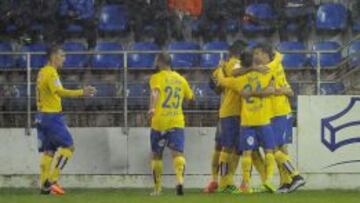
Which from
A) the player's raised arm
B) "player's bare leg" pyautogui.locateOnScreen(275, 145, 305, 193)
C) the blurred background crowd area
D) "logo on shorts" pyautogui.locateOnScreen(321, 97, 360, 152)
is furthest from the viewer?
the blurred background crowd area

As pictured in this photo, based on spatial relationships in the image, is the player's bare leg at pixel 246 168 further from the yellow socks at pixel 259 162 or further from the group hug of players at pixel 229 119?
the yellow socks at pixel 259 162

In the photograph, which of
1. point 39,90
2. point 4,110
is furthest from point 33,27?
point 39,90

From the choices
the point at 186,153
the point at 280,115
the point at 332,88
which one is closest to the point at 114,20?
the point at 186,153

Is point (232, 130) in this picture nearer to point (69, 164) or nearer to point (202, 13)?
point (69, 164)

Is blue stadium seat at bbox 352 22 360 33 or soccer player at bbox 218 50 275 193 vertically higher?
blue stadium seat at bbox 352 22 360 33

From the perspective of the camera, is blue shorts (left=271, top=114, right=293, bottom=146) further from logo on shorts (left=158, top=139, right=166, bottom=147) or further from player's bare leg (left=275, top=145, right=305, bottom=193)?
logo on shorts (left=158, top=139, right=166, bottom=147)

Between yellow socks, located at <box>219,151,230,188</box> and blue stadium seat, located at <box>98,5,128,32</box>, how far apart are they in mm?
9215

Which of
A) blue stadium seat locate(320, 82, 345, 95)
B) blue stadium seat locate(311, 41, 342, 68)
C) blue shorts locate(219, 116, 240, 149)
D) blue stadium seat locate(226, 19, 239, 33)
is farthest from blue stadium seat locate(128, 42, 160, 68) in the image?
blue shorts locate(219, 116, 240, 149)

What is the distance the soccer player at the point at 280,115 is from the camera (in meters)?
13.9

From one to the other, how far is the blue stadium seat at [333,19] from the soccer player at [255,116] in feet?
31.0

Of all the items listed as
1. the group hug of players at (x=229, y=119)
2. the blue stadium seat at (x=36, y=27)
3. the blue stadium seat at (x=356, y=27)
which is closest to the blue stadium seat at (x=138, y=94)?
the group hug of players at (x=229, y=119)

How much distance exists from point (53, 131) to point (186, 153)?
395cm

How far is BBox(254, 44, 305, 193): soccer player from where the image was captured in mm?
13867

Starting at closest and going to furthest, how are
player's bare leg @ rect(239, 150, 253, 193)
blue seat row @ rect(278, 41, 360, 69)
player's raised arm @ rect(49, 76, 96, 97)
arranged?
player's bare leg @ rect(239, 150, 253, 193) → player's raised arm @ rect(49, 76, 96, 97) → blue seat row @ rect(278, 41, 360, 69)
